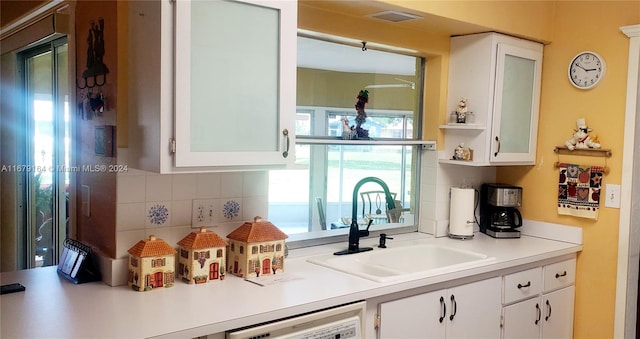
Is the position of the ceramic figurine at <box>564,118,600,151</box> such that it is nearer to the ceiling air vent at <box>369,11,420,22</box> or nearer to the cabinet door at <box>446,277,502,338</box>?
the cabinet door at <box>446,277,502,338</box>

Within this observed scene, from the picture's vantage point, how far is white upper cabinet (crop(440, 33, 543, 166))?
10.2 feet

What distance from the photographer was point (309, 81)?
2785mm

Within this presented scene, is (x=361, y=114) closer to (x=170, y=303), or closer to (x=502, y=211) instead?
(x=502, y=211)

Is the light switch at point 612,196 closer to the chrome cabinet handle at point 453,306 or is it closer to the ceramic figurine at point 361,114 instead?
the chrome cabinet handle at point 453,306

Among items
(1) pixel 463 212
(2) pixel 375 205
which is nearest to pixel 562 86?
(1) pixel 463 212

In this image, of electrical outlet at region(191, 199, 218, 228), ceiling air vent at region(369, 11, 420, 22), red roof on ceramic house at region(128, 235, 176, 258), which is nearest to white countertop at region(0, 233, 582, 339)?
red roof on ceramic house at region(128, 235, 176, 258)

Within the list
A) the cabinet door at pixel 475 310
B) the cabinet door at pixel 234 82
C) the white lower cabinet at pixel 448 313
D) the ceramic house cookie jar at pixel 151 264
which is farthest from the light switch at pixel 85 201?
the cabinet door at pixel 475 310

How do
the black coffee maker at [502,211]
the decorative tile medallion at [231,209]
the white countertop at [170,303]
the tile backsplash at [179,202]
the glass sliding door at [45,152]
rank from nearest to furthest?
the white countertop at [170,303], the tile backsplash at [179,202], the decorative tile medallion at [231,209], the glass sliding door at [45,152], the black coffee maker at [502,211]

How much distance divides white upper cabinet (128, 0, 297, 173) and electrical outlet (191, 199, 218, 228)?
342mm

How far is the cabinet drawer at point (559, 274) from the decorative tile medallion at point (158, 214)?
6.74 feet

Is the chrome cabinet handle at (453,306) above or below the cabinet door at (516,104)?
below

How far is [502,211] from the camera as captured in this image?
3.37 meters

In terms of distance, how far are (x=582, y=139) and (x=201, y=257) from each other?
2.29 meters

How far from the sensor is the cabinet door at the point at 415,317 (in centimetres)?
224
